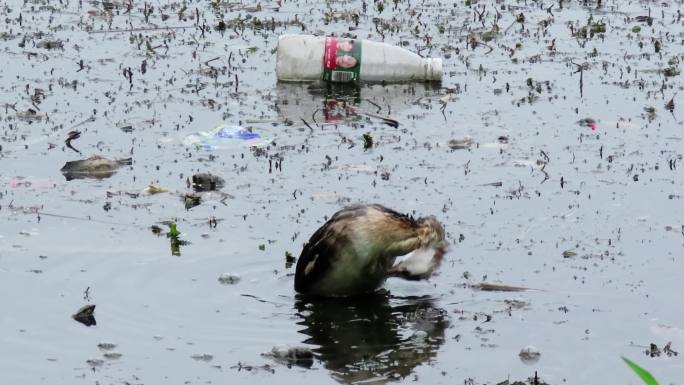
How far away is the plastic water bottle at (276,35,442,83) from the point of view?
12.2 m

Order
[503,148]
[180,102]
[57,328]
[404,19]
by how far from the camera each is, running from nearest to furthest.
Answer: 1. [57,328]
2. [503,148]
3. [180,102]
4. [404,19]

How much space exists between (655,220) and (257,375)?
348 cm

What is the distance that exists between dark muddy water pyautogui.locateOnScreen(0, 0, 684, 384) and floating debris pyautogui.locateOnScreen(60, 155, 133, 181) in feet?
0.23

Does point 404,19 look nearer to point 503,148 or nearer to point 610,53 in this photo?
point 610,53

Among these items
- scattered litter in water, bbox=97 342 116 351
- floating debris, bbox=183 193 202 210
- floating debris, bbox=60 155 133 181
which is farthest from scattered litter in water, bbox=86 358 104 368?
floating debris, bbox=60 155 133 181

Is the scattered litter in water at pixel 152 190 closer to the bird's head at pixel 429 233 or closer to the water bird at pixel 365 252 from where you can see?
the water bird at pixel 365 252

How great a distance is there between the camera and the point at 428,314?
279 inches

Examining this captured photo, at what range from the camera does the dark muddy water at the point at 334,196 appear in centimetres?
661

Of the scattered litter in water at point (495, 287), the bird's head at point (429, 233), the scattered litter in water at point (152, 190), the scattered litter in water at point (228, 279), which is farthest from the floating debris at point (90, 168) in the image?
the scattered litter in water at point (495, 287)

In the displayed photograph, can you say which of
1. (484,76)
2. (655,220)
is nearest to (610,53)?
(484,76)

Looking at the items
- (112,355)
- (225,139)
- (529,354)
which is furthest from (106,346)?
(225,139)

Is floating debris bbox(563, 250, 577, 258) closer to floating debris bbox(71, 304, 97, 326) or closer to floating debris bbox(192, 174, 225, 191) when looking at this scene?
floating debris bbox(192, 174, 225, 191)

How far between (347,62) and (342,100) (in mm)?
580

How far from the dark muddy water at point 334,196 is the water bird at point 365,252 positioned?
133 mm
